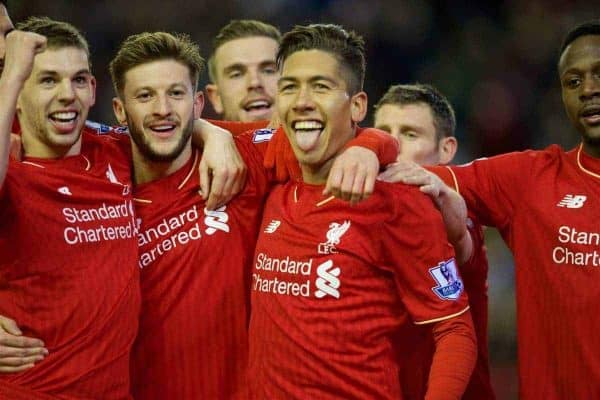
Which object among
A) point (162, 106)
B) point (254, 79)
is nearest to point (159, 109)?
point (162, 106)

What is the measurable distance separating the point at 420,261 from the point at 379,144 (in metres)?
0.47

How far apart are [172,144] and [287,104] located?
54 centimetres

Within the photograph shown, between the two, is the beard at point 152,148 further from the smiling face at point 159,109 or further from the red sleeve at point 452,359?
the red sleeve at point 452,359

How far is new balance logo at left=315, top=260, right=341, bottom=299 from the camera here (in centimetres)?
372

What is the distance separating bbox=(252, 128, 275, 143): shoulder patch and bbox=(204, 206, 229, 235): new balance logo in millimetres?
407

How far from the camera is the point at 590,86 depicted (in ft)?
13.8

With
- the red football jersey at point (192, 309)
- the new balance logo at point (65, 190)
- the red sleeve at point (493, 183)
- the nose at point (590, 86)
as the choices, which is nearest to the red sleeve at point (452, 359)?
the red sleeve at point (493, 183)

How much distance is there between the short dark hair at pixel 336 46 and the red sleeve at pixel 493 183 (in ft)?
2.22

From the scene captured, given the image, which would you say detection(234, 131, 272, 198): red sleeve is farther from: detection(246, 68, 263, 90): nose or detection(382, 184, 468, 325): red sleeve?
detection(246, 68, 263, 90): nose

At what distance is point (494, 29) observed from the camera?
32.1ft

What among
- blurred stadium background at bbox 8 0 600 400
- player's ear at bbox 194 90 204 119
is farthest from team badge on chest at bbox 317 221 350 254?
blurred stadium background at bbox 8 0 600 400

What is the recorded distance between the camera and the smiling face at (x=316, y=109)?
388 cm

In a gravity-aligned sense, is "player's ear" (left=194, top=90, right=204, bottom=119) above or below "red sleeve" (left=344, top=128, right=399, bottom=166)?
above

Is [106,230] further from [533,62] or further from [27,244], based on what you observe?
[533,62]
